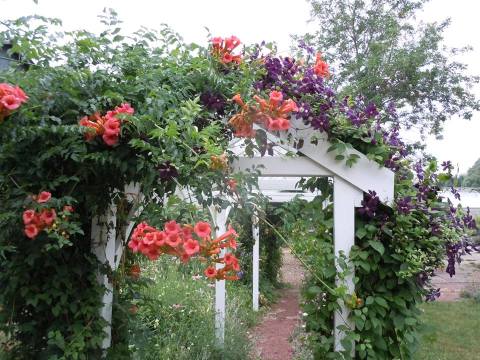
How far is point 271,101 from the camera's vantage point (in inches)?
69.7

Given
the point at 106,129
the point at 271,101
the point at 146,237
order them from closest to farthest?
1. the point at 146,237
2. the point at 106,129
3. the point at 271,101

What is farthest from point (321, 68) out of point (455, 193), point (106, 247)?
point (106, 247)

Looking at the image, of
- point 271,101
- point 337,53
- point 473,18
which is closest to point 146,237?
point 271,101

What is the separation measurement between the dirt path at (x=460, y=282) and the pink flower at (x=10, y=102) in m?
5.92

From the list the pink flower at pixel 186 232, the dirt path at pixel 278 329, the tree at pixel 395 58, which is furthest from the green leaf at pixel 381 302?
the tree at pixel 395 58

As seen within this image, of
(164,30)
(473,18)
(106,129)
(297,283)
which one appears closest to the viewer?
(106,129)

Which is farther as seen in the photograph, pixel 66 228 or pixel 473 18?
pixel 473 18

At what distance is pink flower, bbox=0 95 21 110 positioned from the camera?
1.46m

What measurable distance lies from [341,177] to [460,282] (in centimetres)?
821

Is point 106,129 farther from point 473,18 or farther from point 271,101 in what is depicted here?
point 473,18

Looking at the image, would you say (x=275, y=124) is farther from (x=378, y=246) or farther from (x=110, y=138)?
(x=378, y=246)

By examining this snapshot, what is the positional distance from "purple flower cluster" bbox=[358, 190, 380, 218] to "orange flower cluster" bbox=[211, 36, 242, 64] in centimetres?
91

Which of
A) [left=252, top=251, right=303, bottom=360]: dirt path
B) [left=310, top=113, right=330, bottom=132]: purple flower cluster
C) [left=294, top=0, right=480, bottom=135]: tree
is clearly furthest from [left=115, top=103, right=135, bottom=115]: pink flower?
[left=294, top=0, right=480, bottom=135]: tree

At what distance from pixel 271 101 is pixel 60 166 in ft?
2.91
